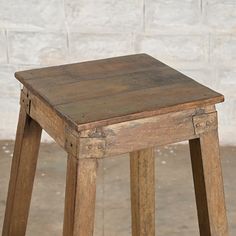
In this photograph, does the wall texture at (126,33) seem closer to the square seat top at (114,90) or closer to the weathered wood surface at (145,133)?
the square seat top at (114,90)

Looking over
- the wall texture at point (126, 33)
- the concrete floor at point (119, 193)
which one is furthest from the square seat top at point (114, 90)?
the wall texture at point (126, 33)

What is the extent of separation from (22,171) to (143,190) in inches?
13.0

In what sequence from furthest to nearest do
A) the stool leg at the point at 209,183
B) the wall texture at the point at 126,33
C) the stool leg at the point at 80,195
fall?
1. the wall texture at the point at 126,33
2. the stool leg at the point at 209,183
3. the stool leg at the point at 80,195

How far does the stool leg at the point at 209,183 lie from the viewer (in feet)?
5.00

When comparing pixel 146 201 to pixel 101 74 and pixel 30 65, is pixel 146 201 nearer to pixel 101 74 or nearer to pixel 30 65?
pixel 101 74

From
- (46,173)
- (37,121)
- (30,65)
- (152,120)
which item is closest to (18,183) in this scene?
(37,121)

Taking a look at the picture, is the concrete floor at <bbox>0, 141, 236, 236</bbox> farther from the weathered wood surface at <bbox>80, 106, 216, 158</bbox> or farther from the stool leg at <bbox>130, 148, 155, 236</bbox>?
the weathered wood surface at <bbox>80, 106, 216, 158</bbox>

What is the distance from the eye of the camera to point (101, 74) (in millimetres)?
1642

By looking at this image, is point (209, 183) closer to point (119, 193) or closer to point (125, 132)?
point (125, 132)

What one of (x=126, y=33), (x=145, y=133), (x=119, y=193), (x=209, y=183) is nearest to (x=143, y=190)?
(x=209, y=183)

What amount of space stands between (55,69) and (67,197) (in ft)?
1.28

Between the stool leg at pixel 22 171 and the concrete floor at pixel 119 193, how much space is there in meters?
0.37

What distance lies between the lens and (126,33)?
259cm

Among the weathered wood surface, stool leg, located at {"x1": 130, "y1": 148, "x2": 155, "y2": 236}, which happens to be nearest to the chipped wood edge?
the weathered wood surface
